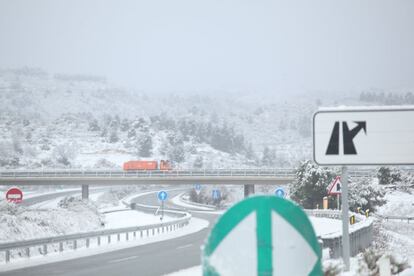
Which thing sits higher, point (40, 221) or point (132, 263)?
point (132, 263)

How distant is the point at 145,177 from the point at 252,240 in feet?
222

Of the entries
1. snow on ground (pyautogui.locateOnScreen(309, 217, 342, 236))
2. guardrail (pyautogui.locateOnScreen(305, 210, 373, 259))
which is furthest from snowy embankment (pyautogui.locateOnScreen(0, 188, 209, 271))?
guardrail (pyautogui.locateOnScreen(305, 210, 373, 259))

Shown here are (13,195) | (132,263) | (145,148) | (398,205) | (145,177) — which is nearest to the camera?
(132,263)

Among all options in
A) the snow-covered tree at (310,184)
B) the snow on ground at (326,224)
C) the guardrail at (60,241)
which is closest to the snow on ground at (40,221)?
Answer: the guardrail at (60,241)

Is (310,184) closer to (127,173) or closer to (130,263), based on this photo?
(127,173)

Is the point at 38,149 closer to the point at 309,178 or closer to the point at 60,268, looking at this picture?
the point at 309,178

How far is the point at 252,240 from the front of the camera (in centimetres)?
445

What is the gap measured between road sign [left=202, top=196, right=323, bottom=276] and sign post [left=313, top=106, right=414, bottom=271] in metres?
3.80

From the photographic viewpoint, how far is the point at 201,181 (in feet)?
231

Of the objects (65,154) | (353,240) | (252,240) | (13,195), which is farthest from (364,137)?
(65,154)

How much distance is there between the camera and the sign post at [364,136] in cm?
812

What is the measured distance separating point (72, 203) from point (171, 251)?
885 inches

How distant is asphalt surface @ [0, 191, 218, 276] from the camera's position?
62.1 ft

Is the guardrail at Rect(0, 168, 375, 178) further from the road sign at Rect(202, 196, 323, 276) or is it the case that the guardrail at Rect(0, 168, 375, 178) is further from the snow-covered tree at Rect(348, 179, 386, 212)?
the road sign at Rect(202, 196, 323, 276)
